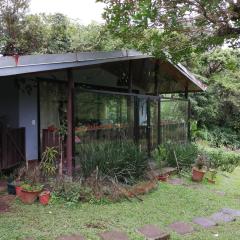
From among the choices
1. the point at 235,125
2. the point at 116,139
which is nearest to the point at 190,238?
the point at 116,139

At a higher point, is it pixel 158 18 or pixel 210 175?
pixel 158 18

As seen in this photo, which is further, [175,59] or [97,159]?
[97,159]

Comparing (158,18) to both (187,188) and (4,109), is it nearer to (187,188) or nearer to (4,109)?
(187,188)

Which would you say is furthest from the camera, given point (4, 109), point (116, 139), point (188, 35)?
point (4, 109)

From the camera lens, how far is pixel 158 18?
4574 millimetres

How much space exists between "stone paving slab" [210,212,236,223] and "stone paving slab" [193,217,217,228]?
0.44 feet

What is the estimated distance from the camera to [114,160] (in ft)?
24.6

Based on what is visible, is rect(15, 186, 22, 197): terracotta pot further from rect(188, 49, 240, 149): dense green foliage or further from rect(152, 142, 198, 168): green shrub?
rect(188, 49, 240, 149): dense green foliage

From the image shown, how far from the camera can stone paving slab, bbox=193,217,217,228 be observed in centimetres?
599

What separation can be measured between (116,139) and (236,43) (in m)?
5.14

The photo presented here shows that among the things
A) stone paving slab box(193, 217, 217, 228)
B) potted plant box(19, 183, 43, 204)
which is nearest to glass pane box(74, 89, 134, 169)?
potted plant box(19, 183, 43, 204)

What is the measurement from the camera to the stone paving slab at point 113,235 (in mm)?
5102

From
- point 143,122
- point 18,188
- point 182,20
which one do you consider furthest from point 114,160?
point 182,20

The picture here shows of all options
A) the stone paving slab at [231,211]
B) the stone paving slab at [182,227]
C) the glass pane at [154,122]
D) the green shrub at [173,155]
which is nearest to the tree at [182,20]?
the stone paving slab at [182,227]
